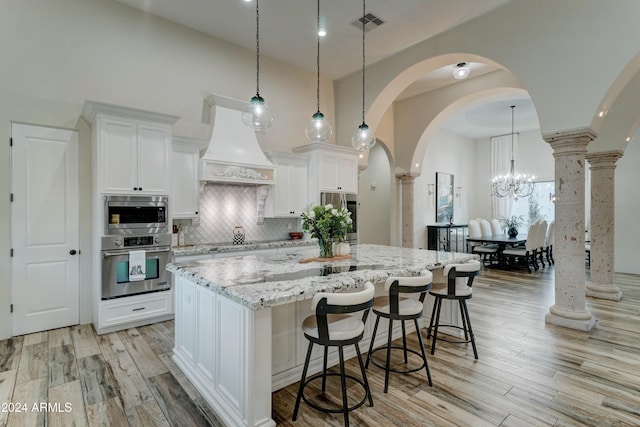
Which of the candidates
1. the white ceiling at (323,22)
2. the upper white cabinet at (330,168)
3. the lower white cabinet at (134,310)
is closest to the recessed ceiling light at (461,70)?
the white ceiling at (323,22)

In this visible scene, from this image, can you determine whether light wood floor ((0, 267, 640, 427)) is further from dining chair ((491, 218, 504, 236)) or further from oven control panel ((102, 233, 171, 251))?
dining chair ((491, 218, 504, 236))

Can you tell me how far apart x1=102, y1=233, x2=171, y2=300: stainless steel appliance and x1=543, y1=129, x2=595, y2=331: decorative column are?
191 inches

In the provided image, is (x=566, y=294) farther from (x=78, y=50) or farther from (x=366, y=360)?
(x=78, y=50)

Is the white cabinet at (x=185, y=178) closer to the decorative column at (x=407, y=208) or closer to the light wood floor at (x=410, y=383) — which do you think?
the light wood floor at (x=410, y=383)

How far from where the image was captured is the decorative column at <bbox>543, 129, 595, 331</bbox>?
12.3ft

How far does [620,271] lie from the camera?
23.4 ft

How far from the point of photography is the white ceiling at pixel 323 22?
13.6 ft

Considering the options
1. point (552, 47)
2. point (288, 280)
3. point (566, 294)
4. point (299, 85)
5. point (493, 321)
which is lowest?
point (493, 321)

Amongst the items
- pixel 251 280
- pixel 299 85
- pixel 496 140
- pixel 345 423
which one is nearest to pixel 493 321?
pixel 345 423

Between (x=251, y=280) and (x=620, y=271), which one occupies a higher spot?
(x=251, y=280)

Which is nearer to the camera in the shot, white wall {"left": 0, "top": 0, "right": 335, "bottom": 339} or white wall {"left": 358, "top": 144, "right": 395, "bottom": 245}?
white wall {"left": 0, "top": 0, "right": 335, "bottom": 339}

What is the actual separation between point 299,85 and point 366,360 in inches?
194

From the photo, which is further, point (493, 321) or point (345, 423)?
point (493, 321)

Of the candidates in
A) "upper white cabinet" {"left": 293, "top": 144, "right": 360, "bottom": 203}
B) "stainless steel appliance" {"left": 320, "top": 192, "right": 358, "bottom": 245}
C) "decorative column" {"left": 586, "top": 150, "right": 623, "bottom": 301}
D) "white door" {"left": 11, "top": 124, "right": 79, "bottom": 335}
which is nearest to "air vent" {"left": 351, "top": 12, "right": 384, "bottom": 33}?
"upper white cabinet" {"left": 293, "top": 144, "right": 360, "bottom": 203}
